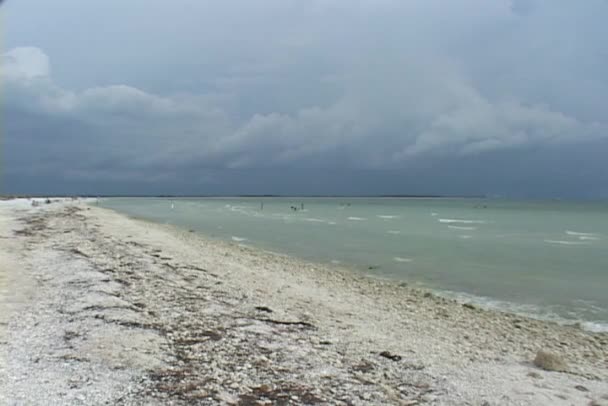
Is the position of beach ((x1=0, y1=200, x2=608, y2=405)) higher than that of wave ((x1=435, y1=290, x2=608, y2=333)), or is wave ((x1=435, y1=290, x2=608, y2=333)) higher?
beach ((x1=0, y1=200, x2=608, y2=405))

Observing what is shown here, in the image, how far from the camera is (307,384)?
19.8 ft

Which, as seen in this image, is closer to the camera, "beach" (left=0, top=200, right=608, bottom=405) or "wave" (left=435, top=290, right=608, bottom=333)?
"beach" (left=0, top=200, right=608, bottom=405)

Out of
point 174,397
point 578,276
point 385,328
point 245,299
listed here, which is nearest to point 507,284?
point 578,276

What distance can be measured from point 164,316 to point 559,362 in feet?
24.1

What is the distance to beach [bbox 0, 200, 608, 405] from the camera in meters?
5.78

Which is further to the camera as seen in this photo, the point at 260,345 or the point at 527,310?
the point at 527,310

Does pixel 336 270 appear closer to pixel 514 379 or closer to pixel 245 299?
pixel 245 299

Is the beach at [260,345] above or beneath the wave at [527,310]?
above

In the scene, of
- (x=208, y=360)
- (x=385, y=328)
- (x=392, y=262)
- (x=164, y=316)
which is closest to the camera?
(x=208, y=360)

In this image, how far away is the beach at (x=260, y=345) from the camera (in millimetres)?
5777

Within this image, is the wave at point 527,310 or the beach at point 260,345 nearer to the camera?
the beach at point 260,345

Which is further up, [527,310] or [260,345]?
[260,345]

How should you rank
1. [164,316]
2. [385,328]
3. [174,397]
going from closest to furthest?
[174,397] < [164,316] < [385,328]

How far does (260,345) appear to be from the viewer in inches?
298
